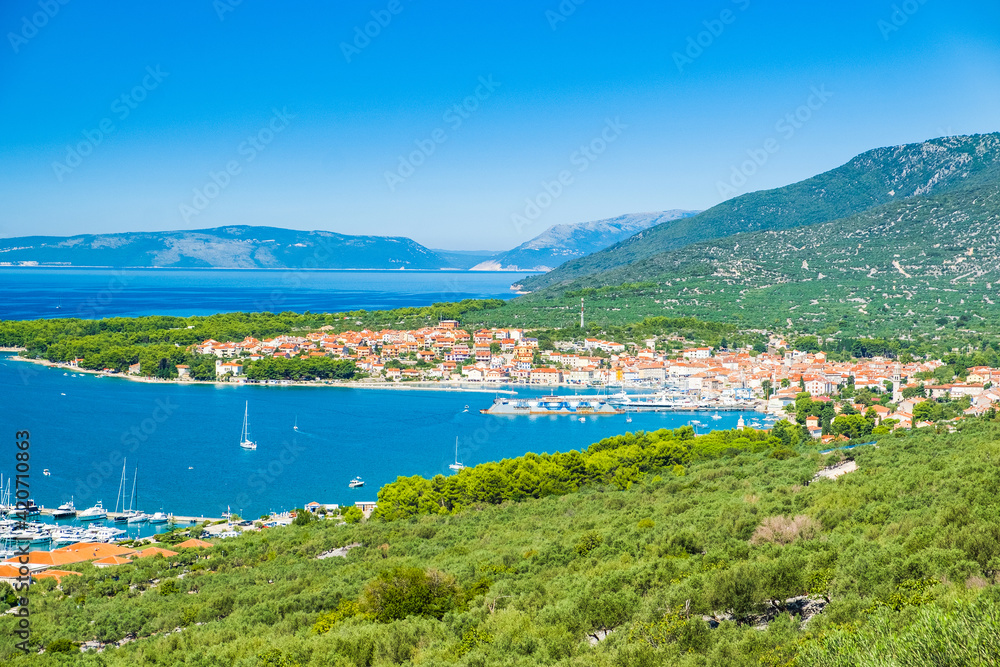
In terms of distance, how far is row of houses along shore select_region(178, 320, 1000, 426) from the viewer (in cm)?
2811

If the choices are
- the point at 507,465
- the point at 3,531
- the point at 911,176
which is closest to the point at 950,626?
the point at 507,465

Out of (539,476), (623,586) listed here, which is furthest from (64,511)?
(623,586)

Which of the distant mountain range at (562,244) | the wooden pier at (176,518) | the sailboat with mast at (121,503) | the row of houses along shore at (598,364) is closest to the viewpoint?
the wooden pier at (176,518)

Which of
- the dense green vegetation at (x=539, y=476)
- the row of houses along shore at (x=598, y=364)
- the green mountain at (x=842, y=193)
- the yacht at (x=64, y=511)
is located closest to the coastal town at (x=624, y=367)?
the row of houses along shore at (x=598, y=364)

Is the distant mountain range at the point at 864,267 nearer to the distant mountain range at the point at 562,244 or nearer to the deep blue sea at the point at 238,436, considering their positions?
the deep blue sea at the point at 238,436

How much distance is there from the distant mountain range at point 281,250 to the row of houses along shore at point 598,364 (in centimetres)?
11770

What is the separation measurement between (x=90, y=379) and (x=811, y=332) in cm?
3301

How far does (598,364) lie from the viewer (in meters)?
34.6

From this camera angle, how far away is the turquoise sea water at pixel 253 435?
57.4ft

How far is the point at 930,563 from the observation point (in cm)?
509

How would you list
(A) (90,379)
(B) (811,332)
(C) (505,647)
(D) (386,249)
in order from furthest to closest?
1. (D) (386,249)
2. (B) (811,332)
3. (A) (90,379)
4. (C) (505,647)

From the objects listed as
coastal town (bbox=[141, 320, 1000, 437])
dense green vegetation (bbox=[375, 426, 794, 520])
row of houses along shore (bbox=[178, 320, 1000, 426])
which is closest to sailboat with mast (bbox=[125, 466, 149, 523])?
dense green vegetation (bbox=[375, 426, 794, 520])

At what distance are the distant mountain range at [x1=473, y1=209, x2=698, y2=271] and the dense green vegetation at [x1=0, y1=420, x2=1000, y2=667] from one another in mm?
154922

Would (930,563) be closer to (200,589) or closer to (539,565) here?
(539,565)
